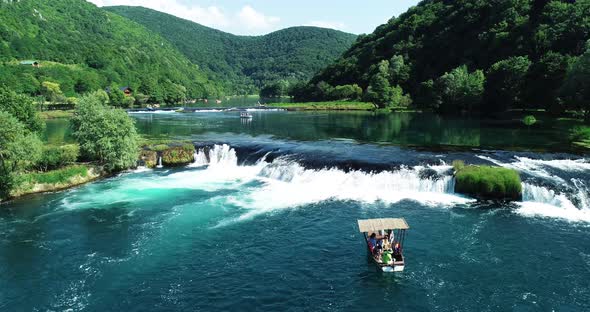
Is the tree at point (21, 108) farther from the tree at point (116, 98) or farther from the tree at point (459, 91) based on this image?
the tree at point (116, 98)

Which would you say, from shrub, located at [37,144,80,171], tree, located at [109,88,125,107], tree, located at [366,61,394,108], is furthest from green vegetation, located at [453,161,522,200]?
tree, located at [109,88,125,107]

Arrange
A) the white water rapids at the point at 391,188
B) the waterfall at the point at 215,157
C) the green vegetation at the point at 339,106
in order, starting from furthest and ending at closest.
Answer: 1. the green vegetation at the point at 339,106
2. the waterfall at the point at 215,157
3. the white water rapids at the point at 391,188

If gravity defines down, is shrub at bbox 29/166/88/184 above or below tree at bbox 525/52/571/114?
below

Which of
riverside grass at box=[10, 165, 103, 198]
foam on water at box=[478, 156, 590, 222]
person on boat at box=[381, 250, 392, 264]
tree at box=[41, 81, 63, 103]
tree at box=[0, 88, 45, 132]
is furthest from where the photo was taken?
tree at box=[41, 81, 63, 103]

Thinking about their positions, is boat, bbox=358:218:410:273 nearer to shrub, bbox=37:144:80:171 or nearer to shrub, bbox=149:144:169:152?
shrub, bbox=37:144:80:171

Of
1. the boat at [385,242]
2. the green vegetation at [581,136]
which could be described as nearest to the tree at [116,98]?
the green vegetation at [581,136]

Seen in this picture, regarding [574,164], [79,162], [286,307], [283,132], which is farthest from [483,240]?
[283,132]
